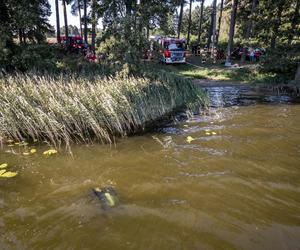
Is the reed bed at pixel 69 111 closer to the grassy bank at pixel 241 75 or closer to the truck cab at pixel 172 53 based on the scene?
the grassy bank at pixel 241 75

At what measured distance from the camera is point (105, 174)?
4613 mm

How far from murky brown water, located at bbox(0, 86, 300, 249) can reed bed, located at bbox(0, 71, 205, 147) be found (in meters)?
0.60

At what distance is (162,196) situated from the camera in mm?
3961

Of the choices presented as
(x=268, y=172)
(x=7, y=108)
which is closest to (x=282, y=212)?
(x=268, y=172)

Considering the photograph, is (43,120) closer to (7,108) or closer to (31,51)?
(7,108)

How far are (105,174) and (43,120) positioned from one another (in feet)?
7.05

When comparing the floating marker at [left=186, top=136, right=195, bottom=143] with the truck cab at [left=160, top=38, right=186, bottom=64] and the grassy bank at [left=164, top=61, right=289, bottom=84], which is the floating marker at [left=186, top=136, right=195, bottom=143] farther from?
the truck cab at [left=160, top=38, right=186, bottom=64]

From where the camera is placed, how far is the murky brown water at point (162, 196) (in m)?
3.11

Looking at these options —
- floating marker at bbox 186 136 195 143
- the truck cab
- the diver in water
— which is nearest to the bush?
the truck cab

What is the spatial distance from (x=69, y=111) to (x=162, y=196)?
129 inches

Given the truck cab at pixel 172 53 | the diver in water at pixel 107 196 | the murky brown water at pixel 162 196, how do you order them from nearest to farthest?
1. the murky brown water at pixel 162 196
2. the diver in water at pixel 107 196
3. the truck cab at pixel 172 53

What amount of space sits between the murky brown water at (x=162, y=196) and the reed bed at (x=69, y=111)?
60cm

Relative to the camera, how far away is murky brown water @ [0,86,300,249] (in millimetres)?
3107

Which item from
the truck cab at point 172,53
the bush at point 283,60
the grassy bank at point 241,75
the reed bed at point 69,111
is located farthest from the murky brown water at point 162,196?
the truck cab at point 172,53
